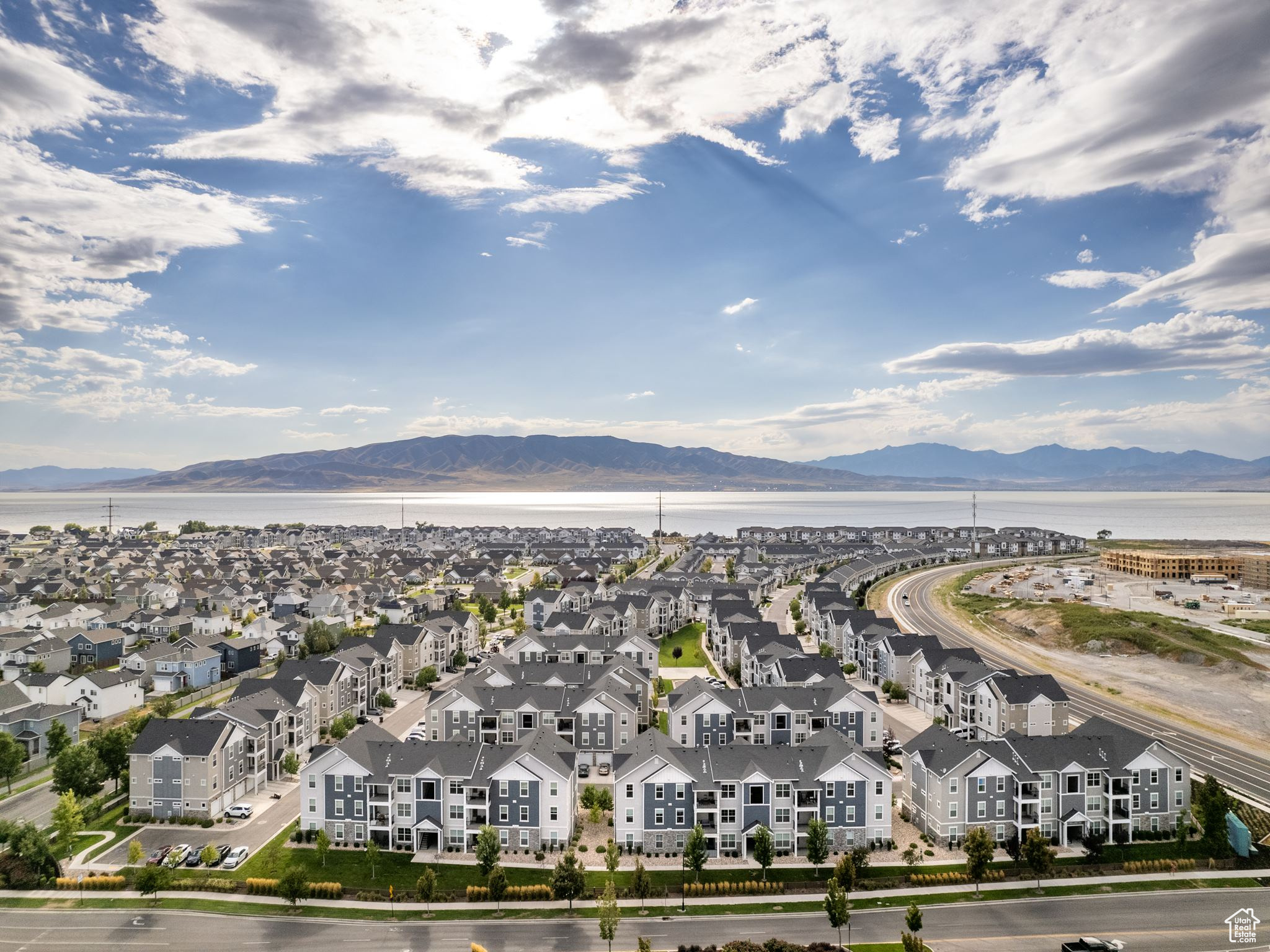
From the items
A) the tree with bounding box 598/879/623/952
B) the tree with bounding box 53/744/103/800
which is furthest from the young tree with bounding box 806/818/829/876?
the tree with bounding box 53/744/103/800

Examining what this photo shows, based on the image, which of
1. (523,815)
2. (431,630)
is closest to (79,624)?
(431,630)

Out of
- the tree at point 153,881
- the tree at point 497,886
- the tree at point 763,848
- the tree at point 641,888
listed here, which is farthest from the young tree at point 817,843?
the tree at point 153,881

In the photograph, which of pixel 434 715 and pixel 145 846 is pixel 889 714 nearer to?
→ pixel 434 715

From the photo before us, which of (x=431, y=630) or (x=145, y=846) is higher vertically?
(x=431, y=630)

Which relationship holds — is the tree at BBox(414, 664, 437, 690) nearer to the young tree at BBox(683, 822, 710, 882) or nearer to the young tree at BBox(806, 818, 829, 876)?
the young tree at BBox(683, 822, 710, 882)

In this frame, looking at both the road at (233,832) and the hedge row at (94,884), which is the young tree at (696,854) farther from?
the hedge row at (94,884)

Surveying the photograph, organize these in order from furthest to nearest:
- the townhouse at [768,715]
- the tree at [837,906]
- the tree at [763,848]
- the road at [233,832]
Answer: the townhouse at [768,715], the road at [233,832], the tree at [763,848], the tree at [837,906]

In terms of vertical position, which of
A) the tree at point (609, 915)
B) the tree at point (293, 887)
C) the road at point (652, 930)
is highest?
the tree at point (609, 915)

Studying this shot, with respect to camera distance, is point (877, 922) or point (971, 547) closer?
point (877, 922)
